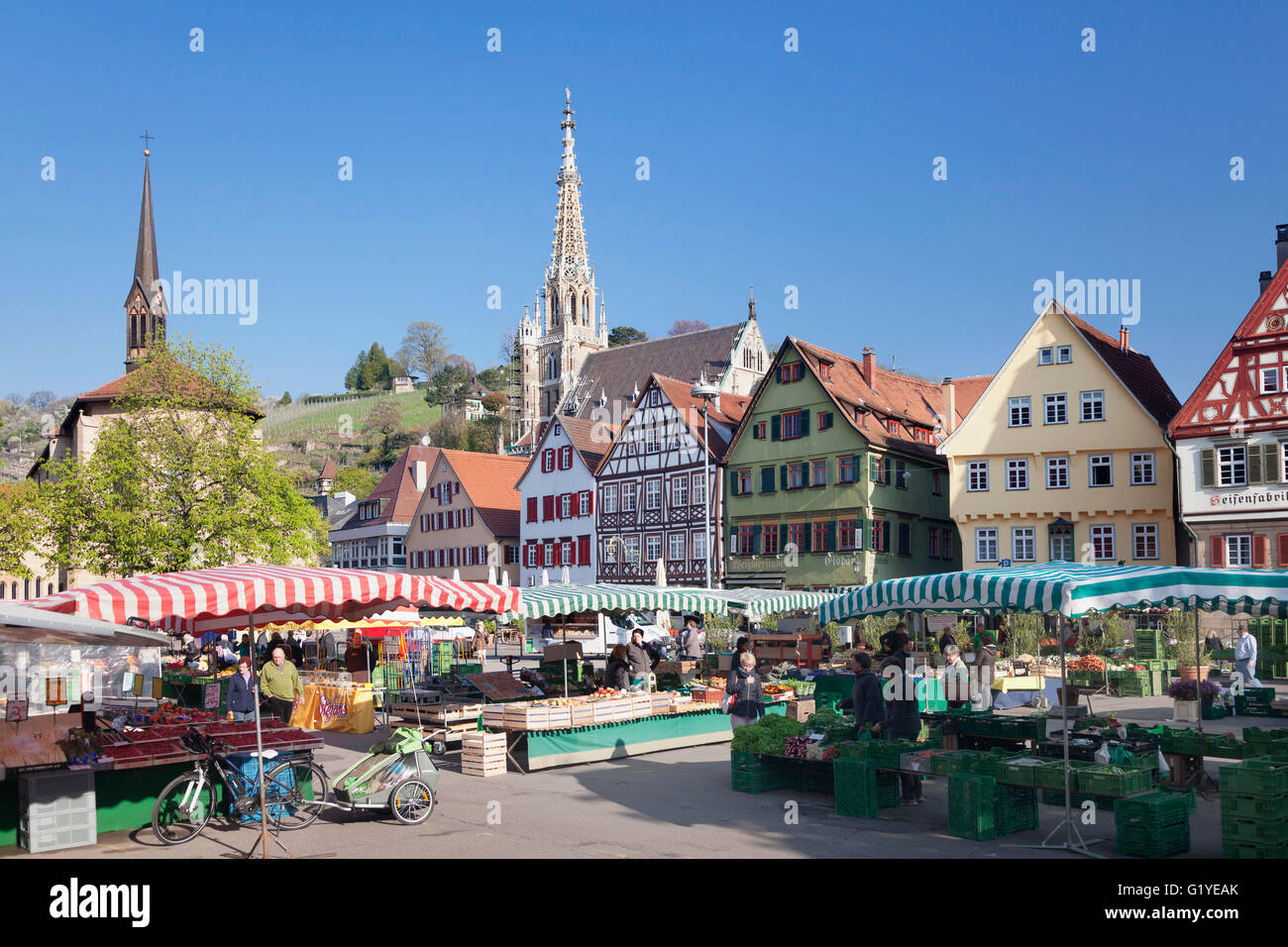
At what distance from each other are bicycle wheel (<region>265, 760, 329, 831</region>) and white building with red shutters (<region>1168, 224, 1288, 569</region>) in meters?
29.4

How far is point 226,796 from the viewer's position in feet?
38.2

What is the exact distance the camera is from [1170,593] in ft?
37.2

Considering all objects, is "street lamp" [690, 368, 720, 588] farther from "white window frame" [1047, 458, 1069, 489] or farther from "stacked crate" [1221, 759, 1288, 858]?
"stacked crate" [1221, 759, 1288, 858]

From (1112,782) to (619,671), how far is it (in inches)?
378

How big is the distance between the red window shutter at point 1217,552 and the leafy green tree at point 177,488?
29564 mm

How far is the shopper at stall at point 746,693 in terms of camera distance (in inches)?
593

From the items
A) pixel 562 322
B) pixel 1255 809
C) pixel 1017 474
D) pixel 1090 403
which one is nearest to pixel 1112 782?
pixel 1255 809

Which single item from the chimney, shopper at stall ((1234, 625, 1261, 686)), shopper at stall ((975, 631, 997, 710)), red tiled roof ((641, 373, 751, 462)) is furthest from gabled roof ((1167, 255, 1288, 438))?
red tiled roof ((641, 373, 751, 462))

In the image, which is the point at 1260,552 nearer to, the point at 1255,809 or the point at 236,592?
the point at 1255,809

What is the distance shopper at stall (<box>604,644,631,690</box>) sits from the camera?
1839cm

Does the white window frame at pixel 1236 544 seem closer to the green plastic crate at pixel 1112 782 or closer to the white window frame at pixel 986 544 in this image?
the white window frame at pixel 986 544
